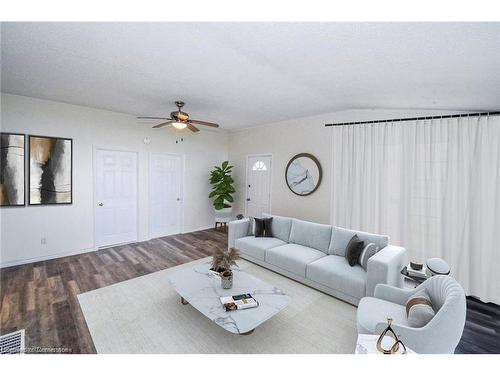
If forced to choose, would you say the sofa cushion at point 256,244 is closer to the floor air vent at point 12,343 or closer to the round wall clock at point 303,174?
the round wall clock at point 303,174

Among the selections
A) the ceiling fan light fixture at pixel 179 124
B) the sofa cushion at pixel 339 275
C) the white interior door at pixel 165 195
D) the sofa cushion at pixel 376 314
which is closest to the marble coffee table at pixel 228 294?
the sofa cushion at pixel 376 314

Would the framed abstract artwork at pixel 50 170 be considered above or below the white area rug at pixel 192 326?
above

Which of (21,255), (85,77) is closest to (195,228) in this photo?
(21,255)

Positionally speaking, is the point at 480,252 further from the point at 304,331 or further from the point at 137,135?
the point at 137,135

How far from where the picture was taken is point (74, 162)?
166 inches

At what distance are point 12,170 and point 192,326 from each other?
12.5 ft

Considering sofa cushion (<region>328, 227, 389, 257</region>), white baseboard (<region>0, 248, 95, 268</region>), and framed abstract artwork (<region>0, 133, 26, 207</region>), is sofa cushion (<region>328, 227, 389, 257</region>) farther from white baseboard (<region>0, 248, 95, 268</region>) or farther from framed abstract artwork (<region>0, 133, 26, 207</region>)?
framed abstract artwork (<region>0, 133, 26, 207</region>)

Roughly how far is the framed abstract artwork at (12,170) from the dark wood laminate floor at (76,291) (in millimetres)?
1110

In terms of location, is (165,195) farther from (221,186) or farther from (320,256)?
(320,256)

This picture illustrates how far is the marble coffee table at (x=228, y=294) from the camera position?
6.57 feet

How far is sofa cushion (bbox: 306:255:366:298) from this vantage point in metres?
2.70

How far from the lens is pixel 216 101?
3.73 m

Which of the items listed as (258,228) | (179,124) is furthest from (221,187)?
(179,124)
